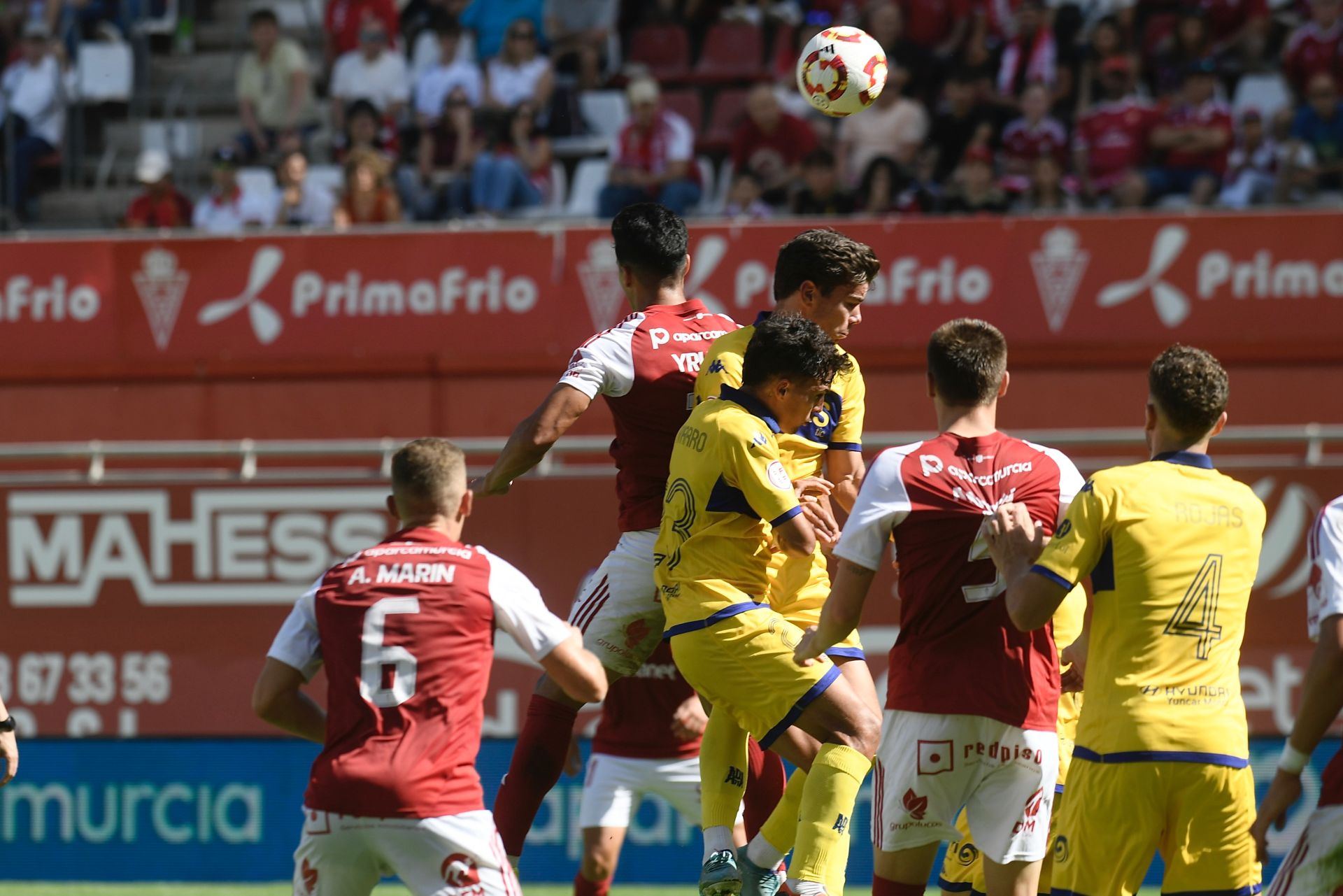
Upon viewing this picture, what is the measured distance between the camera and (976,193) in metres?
12.6

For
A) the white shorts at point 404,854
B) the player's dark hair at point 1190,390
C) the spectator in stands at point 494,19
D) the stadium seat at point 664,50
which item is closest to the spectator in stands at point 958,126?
the stadium seat at point 664,50

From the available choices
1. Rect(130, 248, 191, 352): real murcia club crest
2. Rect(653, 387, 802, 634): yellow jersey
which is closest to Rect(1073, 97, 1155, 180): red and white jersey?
Rect(130, 248, 191, 352): real murcia club crest

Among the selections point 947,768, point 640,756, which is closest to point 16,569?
point 640,756

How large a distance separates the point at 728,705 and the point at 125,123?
13.4 metres

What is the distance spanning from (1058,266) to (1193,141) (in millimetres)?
2331

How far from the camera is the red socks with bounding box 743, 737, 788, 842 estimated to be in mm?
6449

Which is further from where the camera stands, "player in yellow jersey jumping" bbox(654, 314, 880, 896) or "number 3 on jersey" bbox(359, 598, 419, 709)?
"player in yellow jersey jumping" bbox(654, 314, 880, 896)

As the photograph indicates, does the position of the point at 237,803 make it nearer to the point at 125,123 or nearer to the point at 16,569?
the point at 16,569

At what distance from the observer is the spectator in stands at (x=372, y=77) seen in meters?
15.7

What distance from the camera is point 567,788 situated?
9.12 m

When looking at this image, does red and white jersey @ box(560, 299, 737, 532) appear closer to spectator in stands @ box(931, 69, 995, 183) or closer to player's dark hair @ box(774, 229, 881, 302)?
player's dark hair @ box(774, 229, 881, 302)

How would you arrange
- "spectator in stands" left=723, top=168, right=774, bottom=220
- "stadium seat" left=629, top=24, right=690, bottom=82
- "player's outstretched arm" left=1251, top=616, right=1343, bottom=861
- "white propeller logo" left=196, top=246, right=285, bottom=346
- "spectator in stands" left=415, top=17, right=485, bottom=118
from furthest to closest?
"stadium seat" left=629, top=24, right=690, bottom=82, "spectator in stands" left=415, top=17, right=485, bottom=118, "spectator in stands" left=723, top=168, right=774, bottom=220, "white propeller logo" left=196, top=246, right=285, bottom=346, "player's outstretched arm" left=1251, top=616, right=1343, bottom=861

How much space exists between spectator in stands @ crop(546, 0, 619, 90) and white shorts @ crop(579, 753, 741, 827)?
920 cm

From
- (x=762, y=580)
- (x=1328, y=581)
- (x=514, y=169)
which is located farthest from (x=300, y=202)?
(x=1328, y=581)
